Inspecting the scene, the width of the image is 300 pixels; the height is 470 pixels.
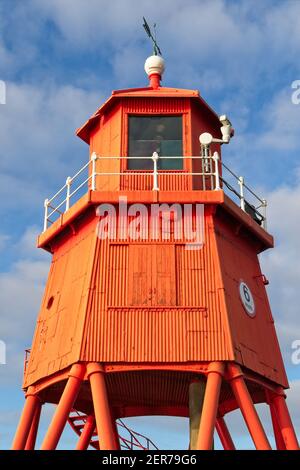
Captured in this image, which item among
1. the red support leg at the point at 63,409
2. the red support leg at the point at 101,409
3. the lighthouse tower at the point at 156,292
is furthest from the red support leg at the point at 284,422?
the red support leg at the point at 63,409

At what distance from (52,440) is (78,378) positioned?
177cm

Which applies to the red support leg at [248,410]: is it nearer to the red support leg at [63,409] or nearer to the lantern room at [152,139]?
the red support leg at [63,409]

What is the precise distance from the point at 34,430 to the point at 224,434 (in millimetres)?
7061

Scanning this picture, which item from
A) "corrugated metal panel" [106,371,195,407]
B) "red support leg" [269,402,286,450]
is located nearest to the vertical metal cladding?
"corrugated metal panel" [106,371,195,407]

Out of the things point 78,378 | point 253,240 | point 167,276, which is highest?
point 253,240

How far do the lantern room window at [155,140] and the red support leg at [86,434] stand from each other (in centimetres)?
930

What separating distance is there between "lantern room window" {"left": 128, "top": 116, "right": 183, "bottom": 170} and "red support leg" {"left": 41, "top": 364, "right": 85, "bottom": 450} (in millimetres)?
7124

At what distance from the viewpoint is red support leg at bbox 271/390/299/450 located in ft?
69.1

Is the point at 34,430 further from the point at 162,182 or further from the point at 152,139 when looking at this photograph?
the point at 152,139

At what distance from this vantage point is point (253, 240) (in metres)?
24.7

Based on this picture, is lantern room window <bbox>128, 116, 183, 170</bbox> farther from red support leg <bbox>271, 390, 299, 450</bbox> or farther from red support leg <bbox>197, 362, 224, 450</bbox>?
red support leg <bbox>271, 390, 299, 450</bbox>

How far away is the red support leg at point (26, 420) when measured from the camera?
21.3m
